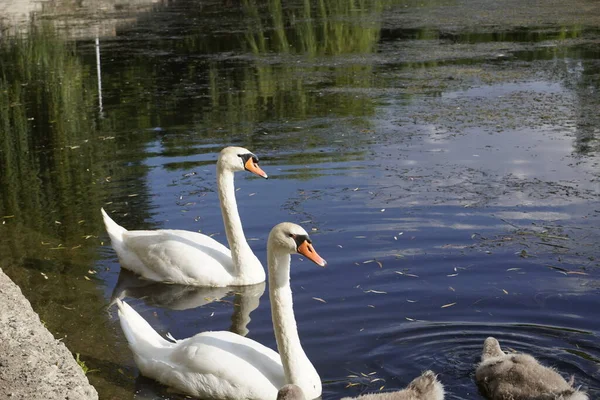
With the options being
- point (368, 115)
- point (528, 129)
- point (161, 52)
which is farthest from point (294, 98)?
point (161, 52)

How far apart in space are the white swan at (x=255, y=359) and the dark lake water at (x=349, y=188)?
0.22 metres

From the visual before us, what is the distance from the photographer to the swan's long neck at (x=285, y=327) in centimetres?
596

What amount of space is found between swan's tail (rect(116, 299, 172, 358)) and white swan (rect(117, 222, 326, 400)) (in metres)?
0.08

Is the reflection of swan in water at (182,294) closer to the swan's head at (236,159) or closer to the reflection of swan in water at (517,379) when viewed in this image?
the swan's head at (236,159)

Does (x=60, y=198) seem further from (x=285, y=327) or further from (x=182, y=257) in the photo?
(x=285, y=327)

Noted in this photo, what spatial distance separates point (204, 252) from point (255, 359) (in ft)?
8.06

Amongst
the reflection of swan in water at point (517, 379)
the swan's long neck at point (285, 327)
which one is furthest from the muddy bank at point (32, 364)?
the reflection of swan in water at point (517, 379)

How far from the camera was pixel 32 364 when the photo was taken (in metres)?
5.01

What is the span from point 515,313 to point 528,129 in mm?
6301

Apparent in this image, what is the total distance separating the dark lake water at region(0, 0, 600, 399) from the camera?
7047 millimetres

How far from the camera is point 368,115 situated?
14.4m

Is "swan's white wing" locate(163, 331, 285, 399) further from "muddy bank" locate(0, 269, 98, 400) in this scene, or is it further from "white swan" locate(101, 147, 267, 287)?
"white swan" locate(101, 147, 267, 287)

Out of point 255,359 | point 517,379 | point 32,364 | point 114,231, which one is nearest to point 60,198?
point 114,231

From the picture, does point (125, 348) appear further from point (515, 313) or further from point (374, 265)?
point (515, 313)
